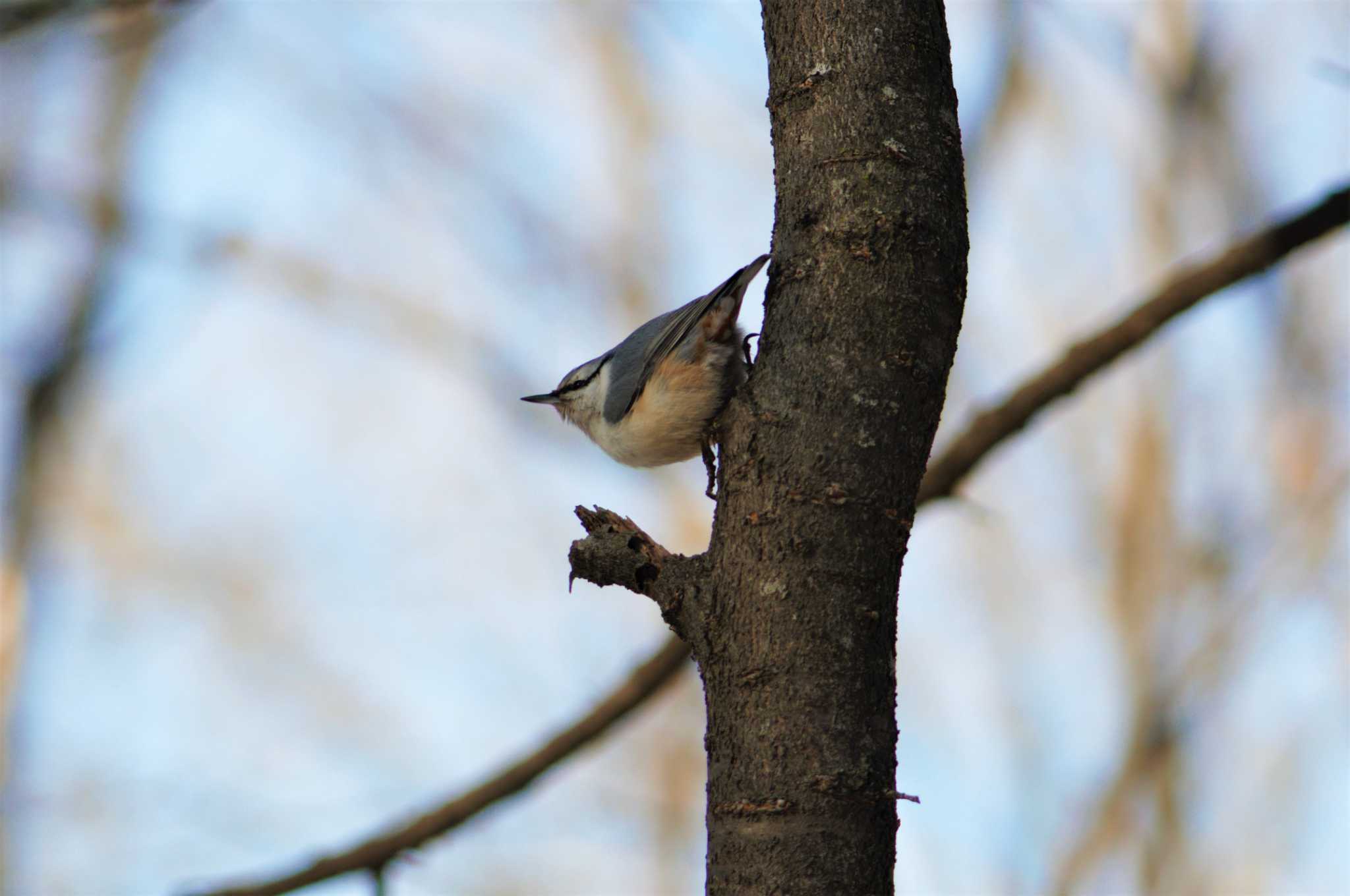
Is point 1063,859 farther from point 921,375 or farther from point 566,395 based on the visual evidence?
point 921,375

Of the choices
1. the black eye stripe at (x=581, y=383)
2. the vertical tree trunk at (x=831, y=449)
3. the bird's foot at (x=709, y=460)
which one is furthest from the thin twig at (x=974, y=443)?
the vertical tree trunk at (x=831, y=449)

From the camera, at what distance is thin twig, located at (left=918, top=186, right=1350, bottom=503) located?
9.12ft

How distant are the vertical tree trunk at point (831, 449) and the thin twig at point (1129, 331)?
1320mm

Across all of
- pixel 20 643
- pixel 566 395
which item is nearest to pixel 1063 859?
pixel 566 395

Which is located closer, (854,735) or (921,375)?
(854,735)

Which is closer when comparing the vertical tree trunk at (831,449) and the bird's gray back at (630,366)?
the vertical tree trunk at (831,449)

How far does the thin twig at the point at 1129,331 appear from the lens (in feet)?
9.12

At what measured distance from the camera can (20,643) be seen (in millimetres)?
7211

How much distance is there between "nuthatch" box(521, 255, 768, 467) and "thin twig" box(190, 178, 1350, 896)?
0.54 meters

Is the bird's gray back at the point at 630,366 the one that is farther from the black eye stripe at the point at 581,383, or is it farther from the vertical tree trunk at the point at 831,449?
the vertical tree trunk at the point at 831,449

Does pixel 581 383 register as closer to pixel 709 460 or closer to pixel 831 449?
pixel 709 460

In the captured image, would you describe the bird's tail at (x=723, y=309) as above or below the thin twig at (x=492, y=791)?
above

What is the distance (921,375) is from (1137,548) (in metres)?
6.57

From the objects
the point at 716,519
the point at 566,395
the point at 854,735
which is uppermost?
the point at 566,395
